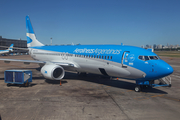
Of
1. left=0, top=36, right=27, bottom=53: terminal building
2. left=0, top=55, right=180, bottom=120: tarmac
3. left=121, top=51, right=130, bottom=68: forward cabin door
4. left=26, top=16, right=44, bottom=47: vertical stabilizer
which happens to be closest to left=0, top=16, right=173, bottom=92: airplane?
left=121, top=51, right=130, bottom=68: forward cabin door

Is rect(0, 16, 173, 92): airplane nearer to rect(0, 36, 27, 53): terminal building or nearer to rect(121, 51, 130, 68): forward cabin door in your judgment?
rect(121, 51, 130, 68): forward cabin door

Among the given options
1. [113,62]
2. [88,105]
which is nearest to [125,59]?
[113,62]

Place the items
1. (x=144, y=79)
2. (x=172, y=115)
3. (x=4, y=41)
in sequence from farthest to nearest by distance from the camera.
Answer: (x=4, y=41), (x=144, y=79), (x=172, y=115)

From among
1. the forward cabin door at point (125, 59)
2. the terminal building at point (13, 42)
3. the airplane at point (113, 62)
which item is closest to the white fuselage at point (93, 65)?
the airplane at point (113, 62)

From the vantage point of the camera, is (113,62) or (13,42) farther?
(13,42)

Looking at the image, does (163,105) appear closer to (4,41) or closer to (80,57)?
(80,57)

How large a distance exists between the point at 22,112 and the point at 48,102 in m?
2.16

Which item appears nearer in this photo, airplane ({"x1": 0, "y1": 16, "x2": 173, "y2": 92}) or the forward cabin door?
airplane ({"x1": 0, "y1": 16, "x2": 173, "y2": 92})

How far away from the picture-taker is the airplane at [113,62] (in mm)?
12938

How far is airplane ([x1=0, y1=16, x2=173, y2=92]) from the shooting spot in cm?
1294

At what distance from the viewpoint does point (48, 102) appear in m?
11.2

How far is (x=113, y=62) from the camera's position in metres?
15.0

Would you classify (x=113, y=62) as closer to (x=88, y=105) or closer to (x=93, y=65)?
(x=93, y=65)

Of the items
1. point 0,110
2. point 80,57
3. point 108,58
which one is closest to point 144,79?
point 108,58
